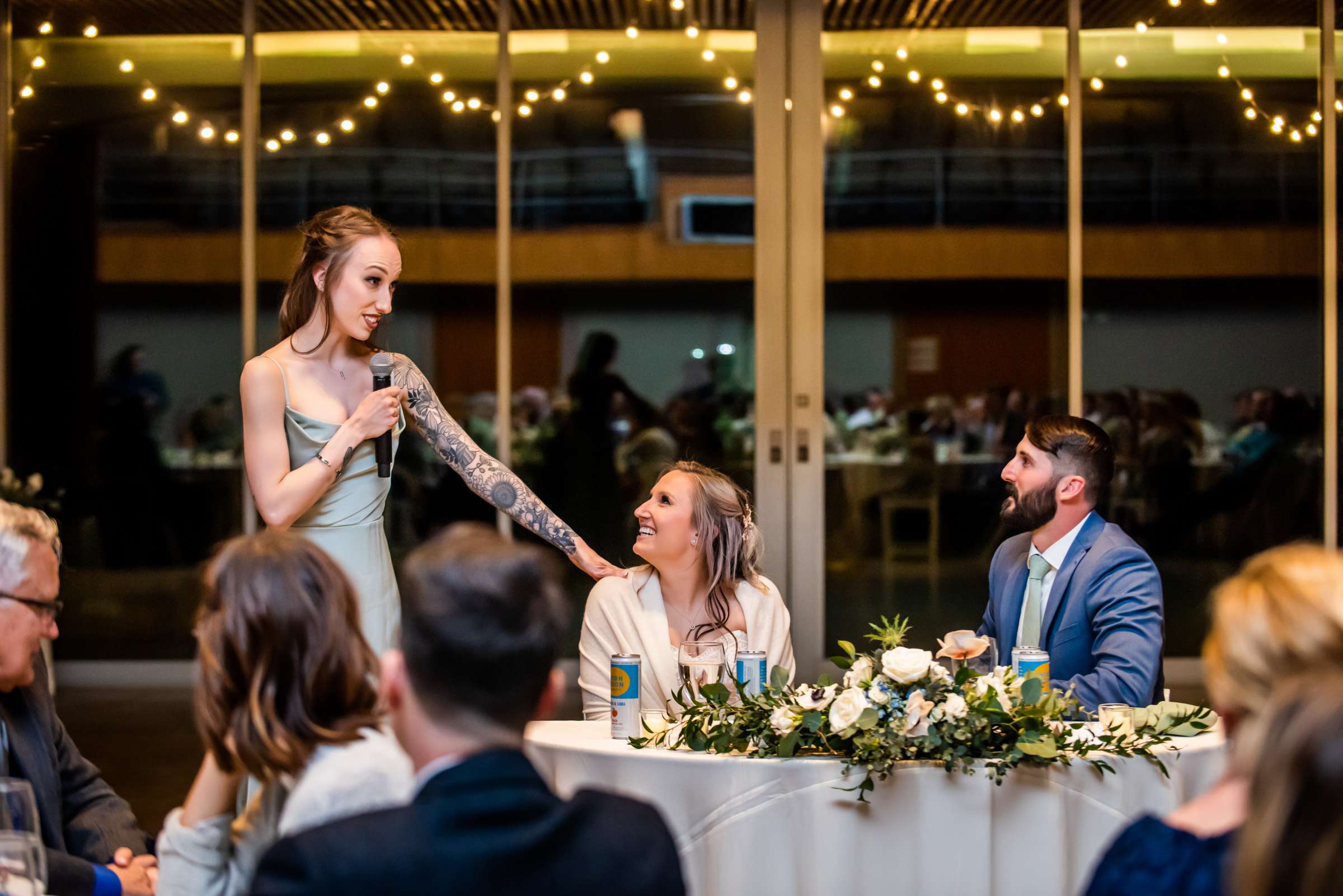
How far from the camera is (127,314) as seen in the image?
700cm

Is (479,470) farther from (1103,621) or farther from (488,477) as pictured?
(1103,621)

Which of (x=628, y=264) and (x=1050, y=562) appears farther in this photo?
(x=628, y=264)

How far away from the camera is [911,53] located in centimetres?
685

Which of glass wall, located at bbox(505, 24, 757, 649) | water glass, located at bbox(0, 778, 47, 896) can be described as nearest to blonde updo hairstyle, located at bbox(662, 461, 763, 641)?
water glass, located at bbox(0, 778, 47, 896)

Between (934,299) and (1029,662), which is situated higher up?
(934,299)

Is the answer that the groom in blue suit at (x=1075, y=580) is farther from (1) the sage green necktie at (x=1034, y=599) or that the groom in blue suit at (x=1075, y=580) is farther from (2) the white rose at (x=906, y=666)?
(2) the white rose at (x=906, y=666)

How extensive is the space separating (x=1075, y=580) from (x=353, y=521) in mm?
1792

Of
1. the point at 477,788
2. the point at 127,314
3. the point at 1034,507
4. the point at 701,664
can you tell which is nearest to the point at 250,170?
the point at 127,314

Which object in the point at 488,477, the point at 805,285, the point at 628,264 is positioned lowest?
the point at 488,477

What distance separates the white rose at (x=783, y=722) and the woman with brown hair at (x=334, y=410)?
956 millimetres

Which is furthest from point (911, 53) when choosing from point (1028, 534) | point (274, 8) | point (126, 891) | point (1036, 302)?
point (126, 891)

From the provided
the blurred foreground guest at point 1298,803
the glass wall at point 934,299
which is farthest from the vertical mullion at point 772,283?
the blurred foreground guest at point 1298,803

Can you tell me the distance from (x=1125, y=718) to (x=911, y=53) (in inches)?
191

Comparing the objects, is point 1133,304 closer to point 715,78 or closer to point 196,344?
point 715,78
